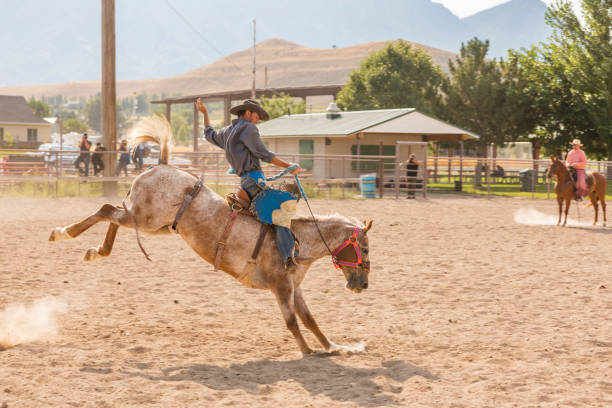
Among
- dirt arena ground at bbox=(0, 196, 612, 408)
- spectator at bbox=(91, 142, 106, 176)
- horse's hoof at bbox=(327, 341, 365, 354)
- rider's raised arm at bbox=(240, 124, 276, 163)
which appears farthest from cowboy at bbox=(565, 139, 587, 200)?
spectator at bbox=(91, 142, 106, 176)

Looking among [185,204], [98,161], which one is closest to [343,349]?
[185,204]

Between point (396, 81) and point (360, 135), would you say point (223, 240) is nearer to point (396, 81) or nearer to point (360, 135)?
point (360, 135)

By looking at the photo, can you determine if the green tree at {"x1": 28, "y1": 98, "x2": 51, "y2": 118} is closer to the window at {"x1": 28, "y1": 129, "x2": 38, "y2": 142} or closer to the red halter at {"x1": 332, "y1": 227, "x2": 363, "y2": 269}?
the window at {"x1": 28, "y1": 129, "x2": 38, "y2": 142}

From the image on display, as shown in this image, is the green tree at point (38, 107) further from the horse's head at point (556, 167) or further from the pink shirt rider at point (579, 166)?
the pink shirt rider at point (579, 166)

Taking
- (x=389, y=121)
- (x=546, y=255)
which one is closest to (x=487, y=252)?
(x=546, y=255)

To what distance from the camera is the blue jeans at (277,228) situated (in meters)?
5.58

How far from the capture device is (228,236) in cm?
565

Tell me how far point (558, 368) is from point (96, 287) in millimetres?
5602

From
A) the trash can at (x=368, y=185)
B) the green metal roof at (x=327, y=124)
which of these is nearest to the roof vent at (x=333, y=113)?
the green metal roof at (x=327, y=124)

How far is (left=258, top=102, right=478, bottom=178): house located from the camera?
31.1m

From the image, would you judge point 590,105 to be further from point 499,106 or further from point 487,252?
point 487,252

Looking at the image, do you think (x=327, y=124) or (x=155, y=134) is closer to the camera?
(x=155, y=134)

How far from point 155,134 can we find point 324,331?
2611 millimetres

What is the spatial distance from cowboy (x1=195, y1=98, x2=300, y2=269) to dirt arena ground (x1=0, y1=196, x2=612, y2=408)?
1.05m
